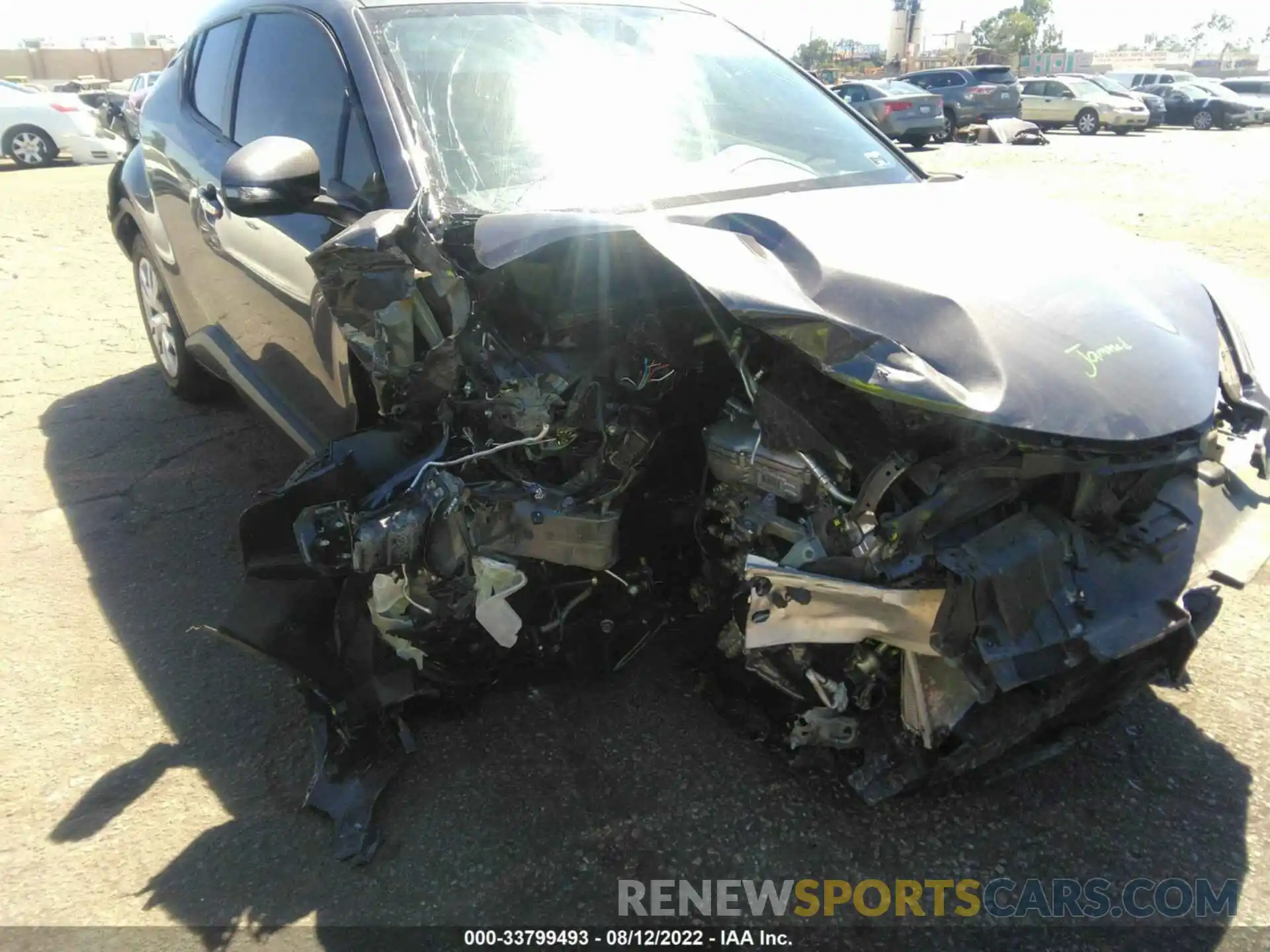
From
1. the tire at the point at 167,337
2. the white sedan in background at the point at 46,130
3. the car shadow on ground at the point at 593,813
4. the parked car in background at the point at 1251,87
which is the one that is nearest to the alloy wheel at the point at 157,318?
the tire at the point at 167,337

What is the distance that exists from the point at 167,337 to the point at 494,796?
11.7 feet

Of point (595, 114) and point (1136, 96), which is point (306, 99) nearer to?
point (595, 114)

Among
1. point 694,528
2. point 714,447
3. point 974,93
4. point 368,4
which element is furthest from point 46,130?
point 974,93

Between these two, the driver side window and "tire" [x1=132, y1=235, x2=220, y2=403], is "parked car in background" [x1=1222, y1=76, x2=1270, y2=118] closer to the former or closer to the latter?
"tire" [x1=132, y1=235, x2=220, y2=403]

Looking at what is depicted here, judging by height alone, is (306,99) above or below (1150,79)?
above

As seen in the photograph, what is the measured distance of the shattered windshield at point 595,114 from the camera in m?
2.66

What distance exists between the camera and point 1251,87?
97.0 feet

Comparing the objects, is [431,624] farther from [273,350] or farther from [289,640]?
[273,350]

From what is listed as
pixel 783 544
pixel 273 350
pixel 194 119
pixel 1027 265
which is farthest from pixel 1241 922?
pixel 194 119

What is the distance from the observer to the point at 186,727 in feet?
9.13

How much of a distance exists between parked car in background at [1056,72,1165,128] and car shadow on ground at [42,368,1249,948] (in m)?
26.7

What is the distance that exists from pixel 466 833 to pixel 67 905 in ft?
3.09

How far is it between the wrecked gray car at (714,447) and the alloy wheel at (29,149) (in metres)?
15.6

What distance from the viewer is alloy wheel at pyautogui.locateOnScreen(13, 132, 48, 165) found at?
49.2ft
